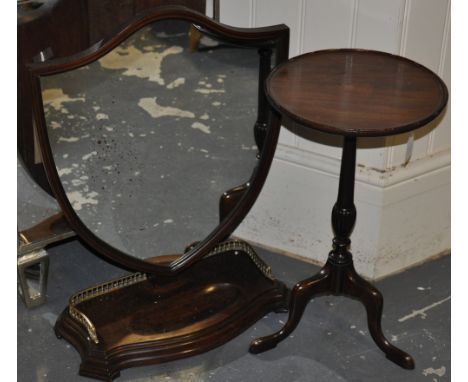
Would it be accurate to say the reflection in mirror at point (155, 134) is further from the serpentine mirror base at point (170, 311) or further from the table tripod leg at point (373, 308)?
the table tripod leg at point (373, 308)

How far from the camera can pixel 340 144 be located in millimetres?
2820

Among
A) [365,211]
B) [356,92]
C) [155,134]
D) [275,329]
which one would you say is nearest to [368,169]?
[365,211]

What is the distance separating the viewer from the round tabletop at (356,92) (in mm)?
2174

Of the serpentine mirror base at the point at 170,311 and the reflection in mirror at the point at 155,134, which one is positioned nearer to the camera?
the reflection in mirror at the point at 155,134

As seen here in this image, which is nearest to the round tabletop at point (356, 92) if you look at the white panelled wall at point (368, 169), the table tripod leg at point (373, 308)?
the white panelled wall at point (368, 169)

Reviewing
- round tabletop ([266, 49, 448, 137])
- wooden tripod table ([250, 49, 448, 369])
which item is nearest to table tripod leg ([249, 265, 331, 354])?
wooden tripod table ([250, 49, 448, 369])

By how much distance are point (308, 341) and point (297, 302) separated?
0.59 ft

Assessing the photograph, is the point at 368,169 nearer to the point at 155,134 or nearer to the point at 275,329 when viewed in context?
the point at 275,329

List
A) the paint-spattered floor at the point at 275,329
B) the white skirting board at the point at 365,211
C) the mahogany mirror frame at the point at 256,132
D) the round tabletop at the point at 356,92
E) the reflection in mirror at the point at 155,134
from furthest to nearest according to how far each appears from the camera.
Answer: the white skirting board at the point at 365,211 < the paint-spattered floor at the point at 275,329 < the reflection in mirror at the point at 155,134 < the mahogany mirror frame at the point at 256,132 < the round tabletop at the point at 356,92

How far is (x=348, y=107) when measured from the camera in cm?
225

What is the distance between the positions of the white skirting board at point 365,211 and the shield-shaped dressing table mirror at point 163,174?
15 centimetres

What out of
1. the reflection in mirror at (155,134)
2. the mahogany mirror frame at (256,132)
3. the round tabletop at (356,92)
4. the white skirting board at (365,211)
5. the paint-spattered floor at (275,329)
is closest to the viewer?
the round tabletop at (356,92)

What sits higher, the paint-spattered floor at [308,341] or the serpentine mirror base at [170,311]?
the serpentine mirror base at [170,311]

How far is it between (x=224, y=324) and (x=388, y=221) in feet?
2.22
